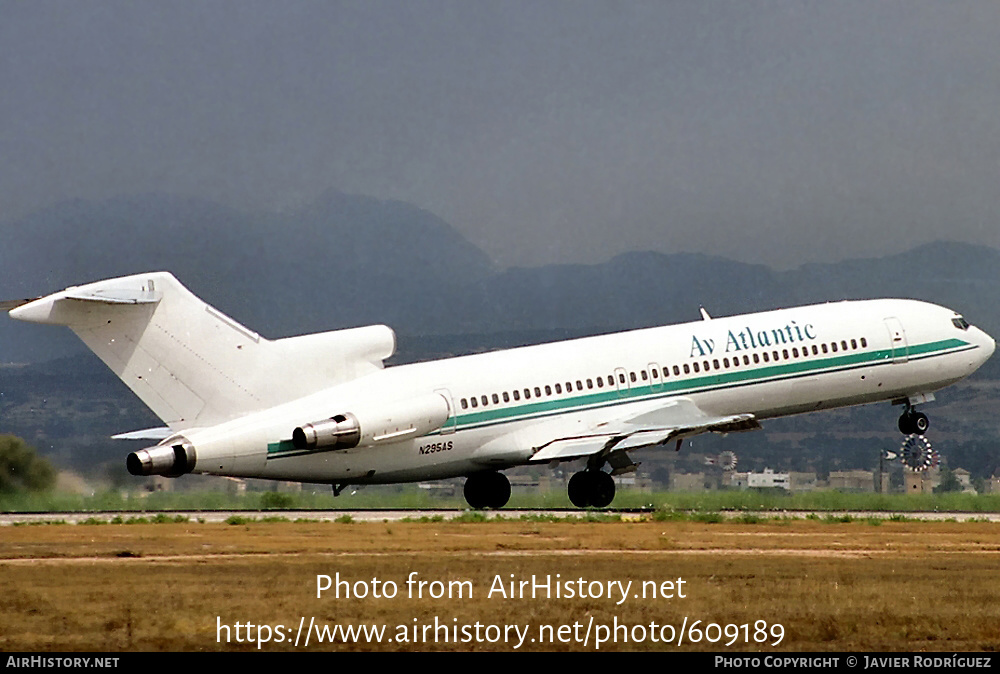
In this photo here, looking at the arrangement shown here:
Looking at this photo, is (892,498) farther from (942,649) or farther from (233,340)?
(942,649)

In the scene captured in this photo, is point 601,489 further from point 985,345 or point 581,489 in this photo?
point 985,345

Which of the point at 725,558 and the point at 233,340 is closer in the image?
the point at 725,558

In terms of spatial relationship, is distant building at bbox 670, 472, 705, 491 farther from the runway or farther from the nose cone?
the runway

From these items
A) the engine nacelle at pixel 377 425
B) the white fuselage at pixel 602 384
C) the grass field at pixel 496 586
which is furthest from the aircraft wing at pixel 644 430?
the engine nacelle at pixel 377 425

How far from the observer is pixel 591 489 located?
44.4 meters

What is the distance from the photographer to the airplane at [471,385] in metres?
37.3

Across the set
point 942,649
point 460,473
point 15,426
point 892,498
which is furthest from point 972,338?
point 15,426

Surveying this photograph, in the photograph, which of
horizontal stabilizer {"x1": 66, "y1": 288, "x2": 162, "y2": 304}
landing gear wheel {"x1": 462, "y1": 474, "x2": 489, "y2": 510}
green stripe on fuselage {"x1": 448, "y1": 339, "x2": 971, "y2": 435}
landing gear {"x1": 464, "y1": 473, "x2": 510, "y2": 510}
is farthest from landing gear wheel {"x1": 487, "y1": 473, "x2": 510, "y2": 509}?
horizontal stabilizer {"x1": 66, "y1": 288, "x2": 162, "y2": 304}

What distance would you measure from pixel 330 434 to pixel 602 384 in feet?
28.3

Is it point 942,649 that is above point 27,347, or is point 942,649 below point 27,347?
below

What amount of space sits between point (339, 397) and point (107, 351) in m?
5.74

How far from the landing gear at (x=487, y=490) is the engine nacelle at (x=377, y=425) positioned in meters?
4.41
